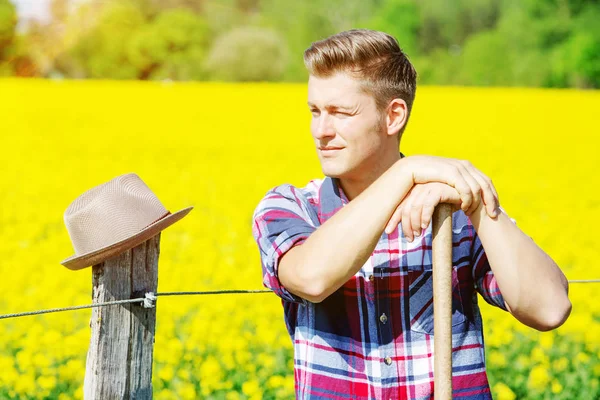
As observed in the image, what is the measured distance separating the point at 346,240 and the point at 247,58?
34671 mm

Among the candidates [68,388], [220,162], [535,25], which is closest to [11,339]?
[68,388]

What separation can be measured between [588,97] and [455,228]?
2201 cm

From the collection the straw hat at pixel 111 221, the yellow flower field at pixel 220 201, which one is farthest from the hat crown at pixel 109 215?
the yellow flower field at pixel 220 201

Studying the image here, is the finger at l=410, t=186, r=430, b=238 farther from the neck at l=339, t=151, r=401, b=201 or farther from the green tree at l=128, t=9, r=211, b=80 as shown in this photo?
the green tree at l=128, t=9, r=211, b=80

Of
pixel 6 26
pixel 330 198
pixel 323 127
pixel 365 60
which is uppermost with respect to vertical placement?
pixel 6 26

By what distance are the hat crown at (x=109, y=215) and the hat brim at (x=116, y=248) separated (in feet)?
0.06

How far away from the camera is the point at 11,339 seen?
15.2ft

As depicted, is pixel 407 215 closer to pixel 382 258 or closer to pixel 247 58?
pixel 382 258

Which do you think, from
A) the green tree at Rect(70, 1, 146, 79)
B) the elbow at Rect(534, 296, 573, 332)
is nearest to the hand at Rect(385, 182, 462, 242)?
the elbow at Rect(534, 296, 573, 332)

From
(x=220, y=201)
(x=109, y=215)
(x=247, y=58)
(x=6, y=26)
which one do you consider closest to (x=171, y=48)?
(x=247, y=58)

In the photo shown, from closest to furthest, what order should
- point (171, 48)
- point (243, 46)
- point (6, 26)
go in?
point (243, 46) → point (6, 26) → point (171, 48)

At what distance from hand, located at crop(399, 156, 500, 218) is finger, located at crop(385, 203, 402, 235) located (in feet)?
0.21

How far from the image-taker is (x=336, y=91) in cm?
190

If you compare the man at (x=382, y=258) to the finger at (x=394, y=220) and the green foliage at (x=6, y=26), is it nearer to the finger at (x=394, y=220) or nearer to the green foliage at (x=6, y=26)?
the finger at (x=394, y=220)
